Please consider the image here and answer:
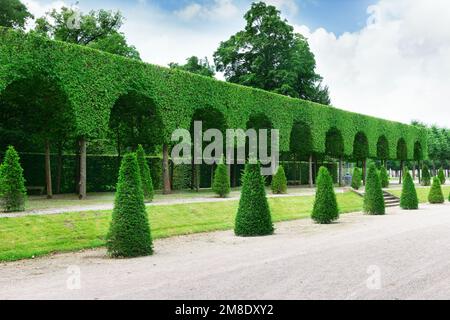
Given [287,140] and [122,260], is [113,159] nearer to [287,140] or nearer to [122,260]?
[287,140]

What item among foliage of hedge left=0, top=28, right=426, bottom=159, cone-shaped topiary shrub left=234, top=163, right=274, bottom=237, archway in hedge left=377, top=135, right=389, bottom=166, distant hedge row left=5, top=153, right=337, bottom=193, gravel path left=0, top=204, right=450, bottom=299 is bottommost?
gravel path left=0, top=204, right=450, bottom=299

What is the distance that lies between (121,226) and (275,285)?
5127mm

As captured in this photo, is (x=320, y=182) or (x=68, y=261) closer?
(x=68, y=261)

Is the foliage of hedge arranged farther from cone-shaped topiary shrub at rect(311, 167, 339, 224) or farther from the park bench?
cone-shaped topiary shrub at rect(311, 167, 339, 224)

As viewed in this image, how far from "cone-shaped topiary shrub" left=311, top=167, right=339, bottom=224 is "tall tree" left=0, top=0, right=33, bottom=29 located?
95.3ft

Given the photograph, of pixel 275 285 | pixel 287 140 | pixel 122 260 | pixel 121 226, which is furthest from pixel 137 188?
pixel 287 140

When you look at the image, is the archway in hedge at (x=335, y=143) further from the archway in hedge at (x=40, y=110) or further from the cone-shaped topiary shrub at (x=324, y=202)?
the archway in hedge at (x=40, y=110)

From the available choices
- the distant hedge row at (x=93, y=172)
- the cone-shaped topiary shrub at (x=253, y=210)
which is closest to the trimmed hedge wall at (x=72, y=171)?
the distant hedge row at (x=93, y=172)

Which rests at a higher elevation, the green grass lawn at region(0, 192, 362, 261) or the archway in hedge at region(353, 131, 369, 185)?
the archway in hedge at region(353, 131, 369, 185)

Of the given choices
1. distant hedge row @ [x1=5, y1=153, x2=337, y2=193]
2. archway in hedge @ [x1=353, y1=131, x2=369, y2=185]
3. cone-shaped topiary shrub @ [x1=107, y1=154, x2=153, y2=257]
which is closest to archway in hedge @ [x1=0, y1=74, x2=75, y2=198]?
distant hedge row @ [x1=5, y1=153, x2=337, y2=193]

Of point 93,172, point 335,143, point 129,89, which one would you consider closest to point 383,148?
point 335,143

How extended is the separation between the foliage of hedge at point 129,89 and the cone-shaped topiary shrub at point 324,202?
9.97 meters

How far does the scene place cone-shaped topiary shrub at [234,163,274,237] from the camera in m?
15.7

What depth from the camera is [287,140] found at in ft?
113
